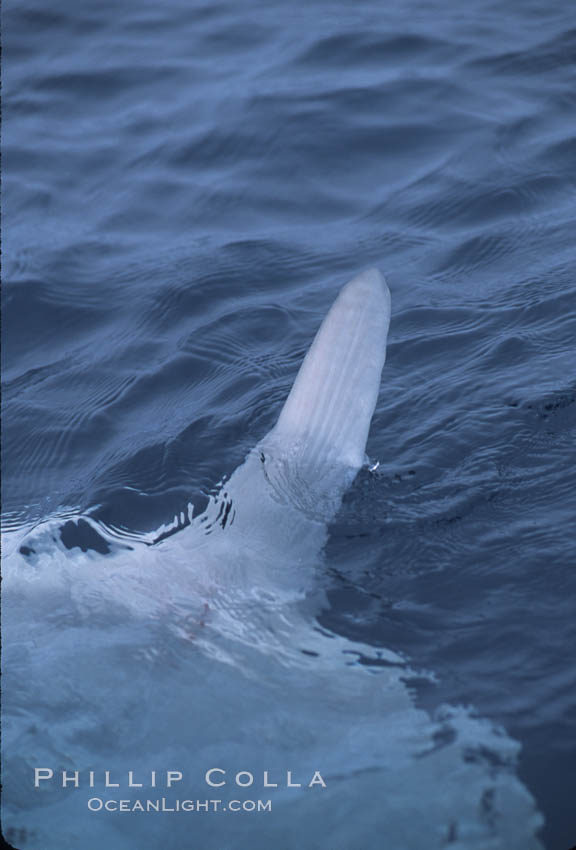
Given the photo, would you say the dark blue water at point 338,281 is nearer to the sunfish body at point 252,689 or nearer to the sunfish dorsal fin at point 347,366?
the sunfish body at point 252,689

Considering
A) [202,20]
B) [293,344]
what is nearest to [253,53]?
[202,20]

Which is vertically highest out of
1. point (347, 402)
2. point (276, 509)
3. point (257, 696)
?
point (347, 402)

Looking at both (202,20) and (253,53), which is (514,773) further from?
(202,20)

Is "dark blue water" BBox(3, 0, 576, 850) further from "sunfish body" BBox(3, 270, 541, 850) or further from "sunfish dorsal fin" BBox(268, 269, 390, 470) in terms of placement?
"sunfish dorsal fin" BBox(268, 269, 390, 470)

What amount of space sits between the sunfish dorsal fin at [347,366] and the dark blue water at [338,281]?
0.35 meters

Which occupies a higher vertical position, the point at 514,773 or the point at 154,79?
the point at 154,79

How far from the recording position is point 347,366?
10.7 feet

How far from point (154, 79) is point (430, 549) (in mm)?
5594

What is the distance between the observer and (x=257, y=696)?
2.76 metres

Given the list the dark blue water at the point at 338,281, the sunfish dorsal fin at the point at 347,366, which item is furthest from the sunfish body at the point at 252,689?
the dark blue water at the point at 338,281

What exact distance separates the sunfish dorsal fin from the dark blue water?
35 centimetres

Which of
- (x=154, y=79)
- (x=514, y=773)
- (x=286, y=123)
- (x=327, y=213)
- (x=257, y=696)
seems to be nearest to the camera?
(x=514, y=773)

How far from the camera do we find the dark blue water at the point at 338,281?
10.3 ft

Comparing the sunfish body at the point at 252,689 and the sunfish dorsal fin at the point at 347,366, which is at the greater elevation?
the sunfish dorsal fin at the point at 347,366
